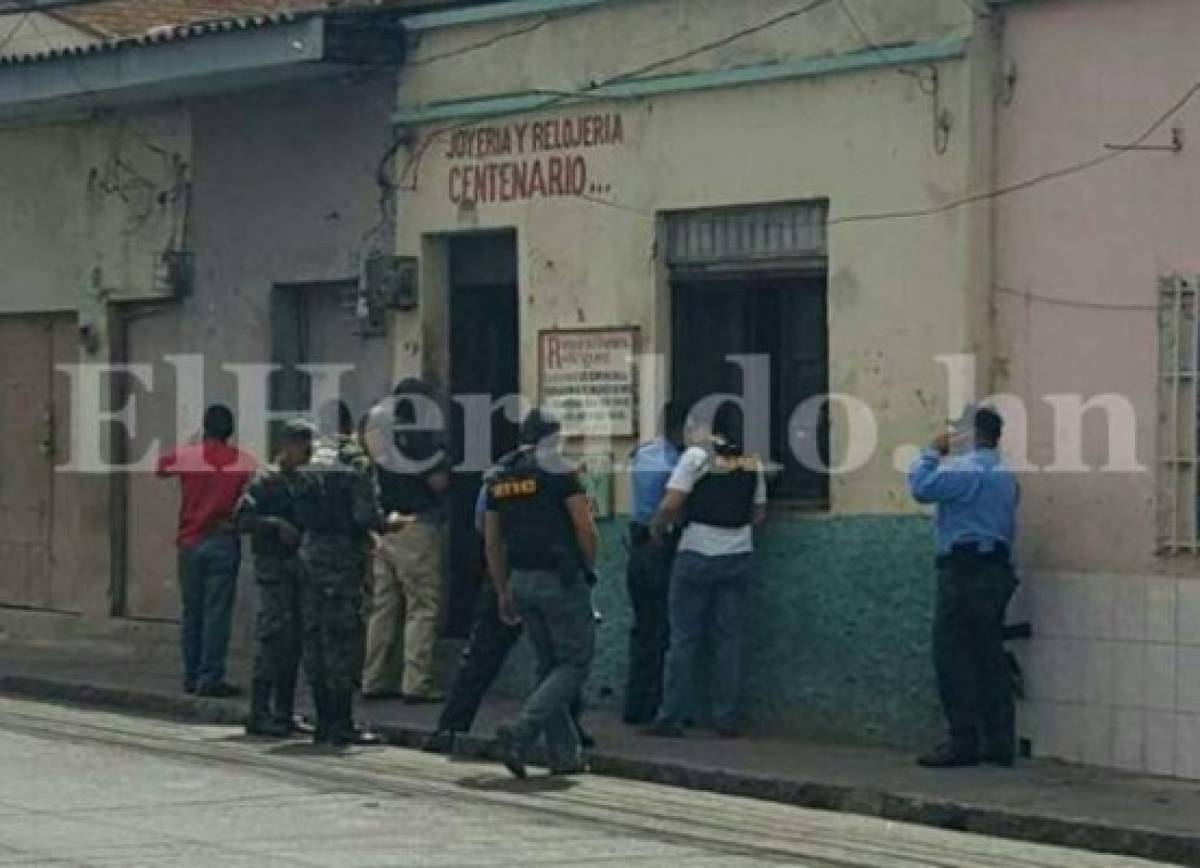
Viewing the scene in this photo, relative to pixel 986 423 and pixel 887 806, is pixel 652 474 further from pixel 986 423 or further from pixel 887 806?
pixel 887 806

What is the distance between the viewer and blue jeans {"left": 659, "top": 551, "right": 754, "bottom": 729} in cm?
1720

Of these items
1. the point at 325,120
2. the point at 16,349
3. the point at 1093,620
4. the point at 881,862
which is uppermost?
the point at 325,120

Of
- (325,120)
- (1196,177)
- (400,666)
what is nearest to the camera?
(1196,177)

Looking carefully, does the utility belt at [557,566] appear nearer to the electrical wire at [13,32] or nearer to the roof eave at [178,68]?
the roof eave at [178,68]

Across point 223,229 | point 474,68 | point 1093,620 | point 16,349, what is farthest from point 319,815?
point 16,349

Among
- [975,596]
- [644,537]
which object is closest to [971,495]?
[975,596]

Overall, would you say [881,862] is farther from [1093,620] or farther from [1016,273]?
[1016,273]

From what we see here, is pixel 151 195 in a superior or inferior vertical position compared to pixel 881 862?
superior

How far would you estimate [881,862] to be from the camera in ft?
42.9

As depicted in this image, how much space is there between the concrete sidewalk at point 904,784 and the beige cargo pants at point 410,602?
0.24 m

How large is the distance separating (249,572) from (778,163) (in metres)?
6.05

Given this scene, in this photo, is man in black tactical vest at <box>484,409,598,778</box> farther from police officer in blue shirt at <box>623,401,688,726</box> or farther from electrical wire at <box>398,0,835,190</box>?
electrical wire at <box>398,0,835,190</box>

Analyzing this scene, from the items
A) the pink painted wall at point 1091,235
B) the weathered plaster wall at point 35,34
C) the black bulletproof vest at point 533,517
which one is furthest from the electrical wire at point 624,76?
the weathered plaster wall at point 35,34

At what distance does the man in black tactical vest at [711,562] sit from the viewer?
56.3ft
